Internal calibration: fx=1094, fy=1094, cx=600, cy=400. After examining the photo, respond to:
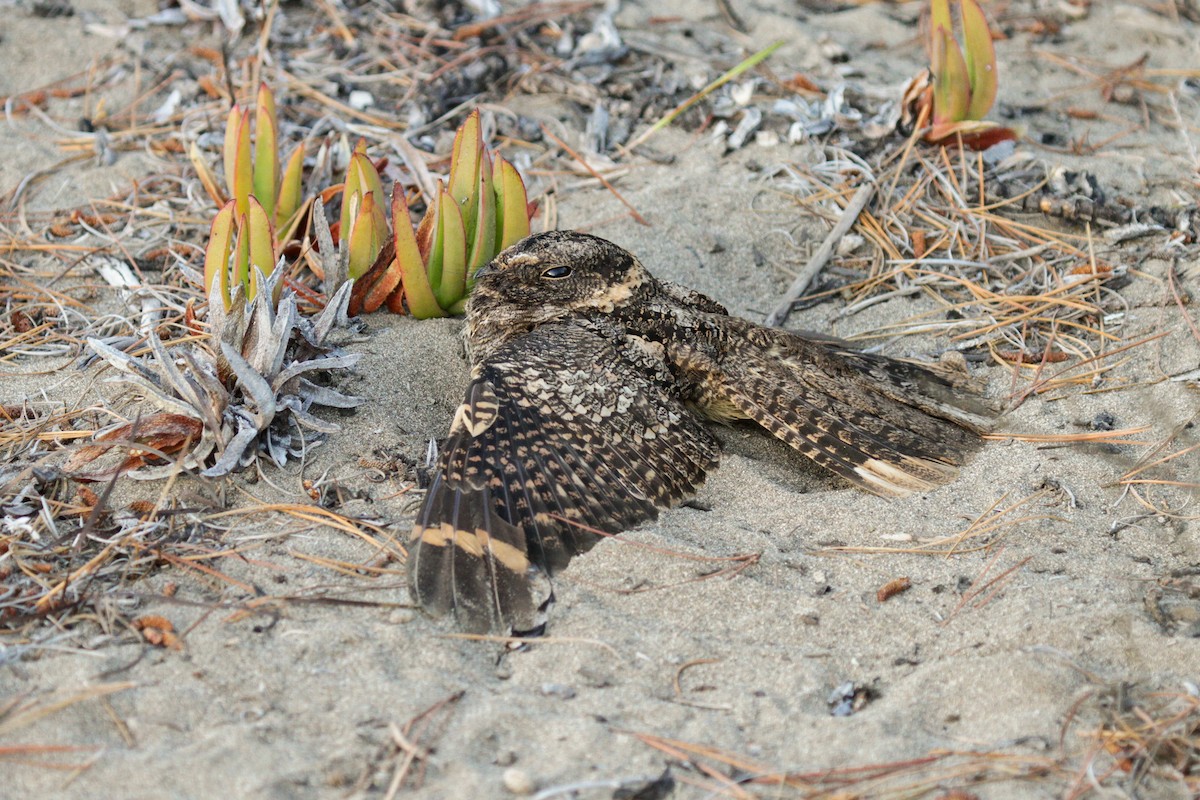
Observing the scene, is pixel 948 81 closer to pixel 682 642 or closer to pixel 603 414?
pixel 603 414

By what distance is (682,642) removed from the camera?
7.95 feet

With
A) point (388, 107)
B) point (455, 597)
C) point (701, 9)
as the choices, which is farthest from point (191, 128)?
point (455, 597)

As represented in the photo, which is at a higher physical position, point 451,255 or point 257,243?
point 257,243

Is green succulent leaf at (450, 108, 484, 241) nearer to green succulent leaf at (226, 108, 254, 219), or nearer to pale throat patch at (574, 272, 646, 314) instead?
pale throat patch at (574, 272, 646, 314)

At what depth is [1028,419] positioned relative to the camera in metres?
3.36

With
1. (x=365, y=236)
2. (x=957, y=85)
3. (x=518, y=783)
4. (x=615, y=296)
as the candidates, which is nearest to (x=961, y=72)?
(x=957, y=85)

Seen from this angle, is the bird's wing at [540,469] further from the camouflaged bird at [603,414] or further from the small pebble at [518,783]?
the small pebble at [518,783]

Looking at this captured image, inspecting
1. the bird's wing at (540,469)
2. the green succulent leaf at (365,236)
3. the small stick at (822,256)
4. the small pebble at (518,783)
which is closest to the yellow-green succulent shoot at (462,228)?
the green succulent leaf at (365,236)

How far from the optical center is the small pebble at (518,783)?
6.42 feet

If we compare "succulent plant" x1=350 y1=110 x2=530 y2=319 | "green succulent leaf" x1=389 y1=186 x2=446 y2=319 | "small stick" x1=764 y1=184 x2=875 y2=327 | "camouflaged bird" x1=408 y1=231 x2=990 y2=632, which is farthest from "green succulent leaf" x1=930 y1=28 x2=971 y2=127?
"green succulent leaf" x1=389 y1=186 x2=446 y2=319

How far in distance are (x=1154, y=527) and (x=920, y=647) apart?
86cm

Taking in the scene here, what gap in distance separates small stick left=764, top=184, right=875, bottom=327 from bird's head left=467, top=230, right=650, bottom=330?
737 millimetres

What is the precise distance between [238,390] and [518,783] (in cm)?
148

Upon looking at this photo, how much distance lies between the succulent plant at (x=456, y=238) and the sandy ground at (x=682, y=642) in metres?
0.13
